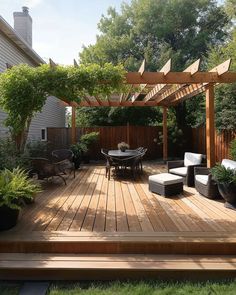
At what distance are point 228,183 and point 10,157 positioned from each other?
173 inches

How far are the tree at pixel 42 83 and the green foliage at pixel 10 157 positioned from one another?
0.98 metres

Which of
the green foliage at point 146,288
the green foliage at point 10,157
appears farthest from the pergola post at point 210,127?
the green foliage at point 10,157

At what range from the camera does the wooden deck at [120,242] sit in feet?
10.7

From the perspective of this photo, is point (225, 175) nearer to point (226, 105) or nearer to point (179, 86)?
point (179, 86)

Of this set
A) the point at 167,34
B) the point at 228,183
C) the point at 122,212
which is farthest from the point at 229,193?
the point at 167,34

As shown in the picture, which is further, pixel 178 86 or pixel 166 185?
pixel 178 86

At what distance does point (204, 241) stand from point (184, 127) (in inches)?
421

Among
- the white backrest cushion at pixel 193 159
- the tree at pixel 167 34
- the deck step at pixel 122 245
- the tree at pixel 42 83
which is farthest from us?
the tree at pixel 167 34

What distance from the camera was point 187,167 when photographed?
6.94 m

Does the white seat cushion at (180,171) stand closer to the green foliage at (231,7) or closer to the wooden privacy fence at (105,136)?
the wooden privacy fence at (105,136)

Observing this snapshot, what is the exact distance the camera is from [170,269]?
326cm

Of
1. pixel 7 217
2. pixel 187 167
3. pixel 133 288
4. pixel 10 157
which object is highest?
pixel 10 157

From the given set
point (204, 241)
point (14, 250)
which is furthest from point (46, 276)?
point (204, 241)

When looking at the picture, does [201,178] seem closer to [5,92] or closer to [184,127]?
[5,92]
